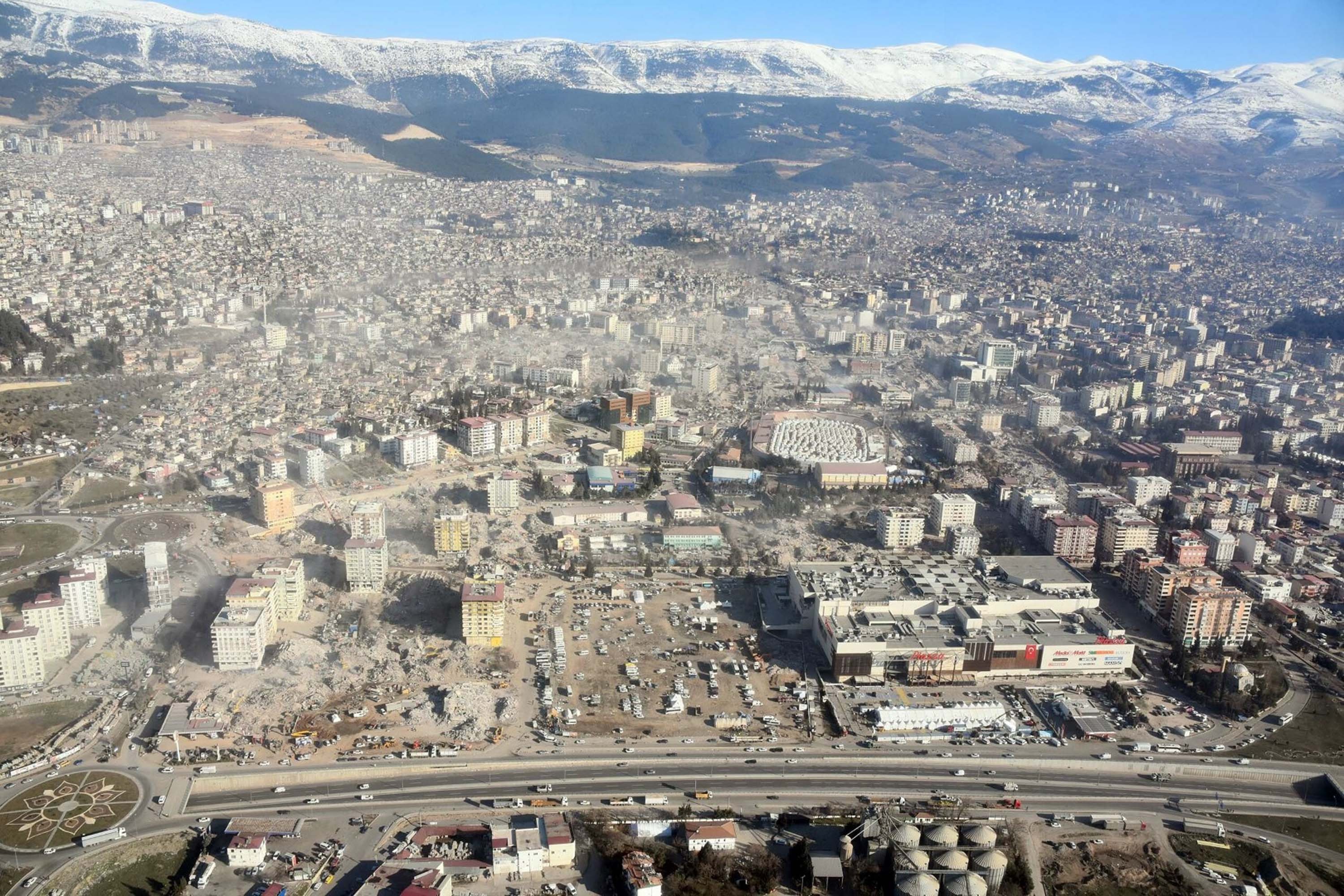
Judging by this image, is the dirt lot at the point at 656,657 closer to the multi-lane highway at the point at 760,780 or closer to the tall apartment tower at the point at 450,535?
the multi-lane highway at the point at 760,780

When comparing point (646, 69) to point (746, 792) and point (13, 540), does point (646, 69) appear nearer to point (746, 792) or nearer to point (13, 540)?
point (13, 540)

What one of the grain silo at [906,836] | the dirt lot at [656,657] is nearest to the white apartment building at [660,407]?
the dirt lot at [656,657]

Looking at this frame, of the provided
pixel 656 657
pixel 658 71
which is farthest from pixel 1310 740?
pixel 658 71

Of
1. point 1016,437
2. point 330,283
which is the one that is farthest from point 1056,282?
point 330,283

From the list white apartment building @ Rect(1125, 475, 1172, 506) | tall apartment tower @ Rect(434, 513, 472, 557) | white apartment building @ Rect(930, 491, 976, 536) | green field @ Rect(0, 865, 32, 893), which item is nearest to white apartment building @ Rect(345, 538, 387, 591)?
tall apartment tower @ Rect(434, 513, 472, 557)

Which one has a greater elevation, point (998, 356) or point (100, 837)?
point (998, 356)

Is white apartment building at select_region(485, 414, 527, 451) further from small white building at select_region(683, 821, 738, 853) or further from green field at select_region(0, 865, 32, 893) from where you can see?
green field at select_region(0, 865, 32, 893)

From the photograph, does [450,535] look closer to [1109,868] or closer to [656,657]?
[656,657]
